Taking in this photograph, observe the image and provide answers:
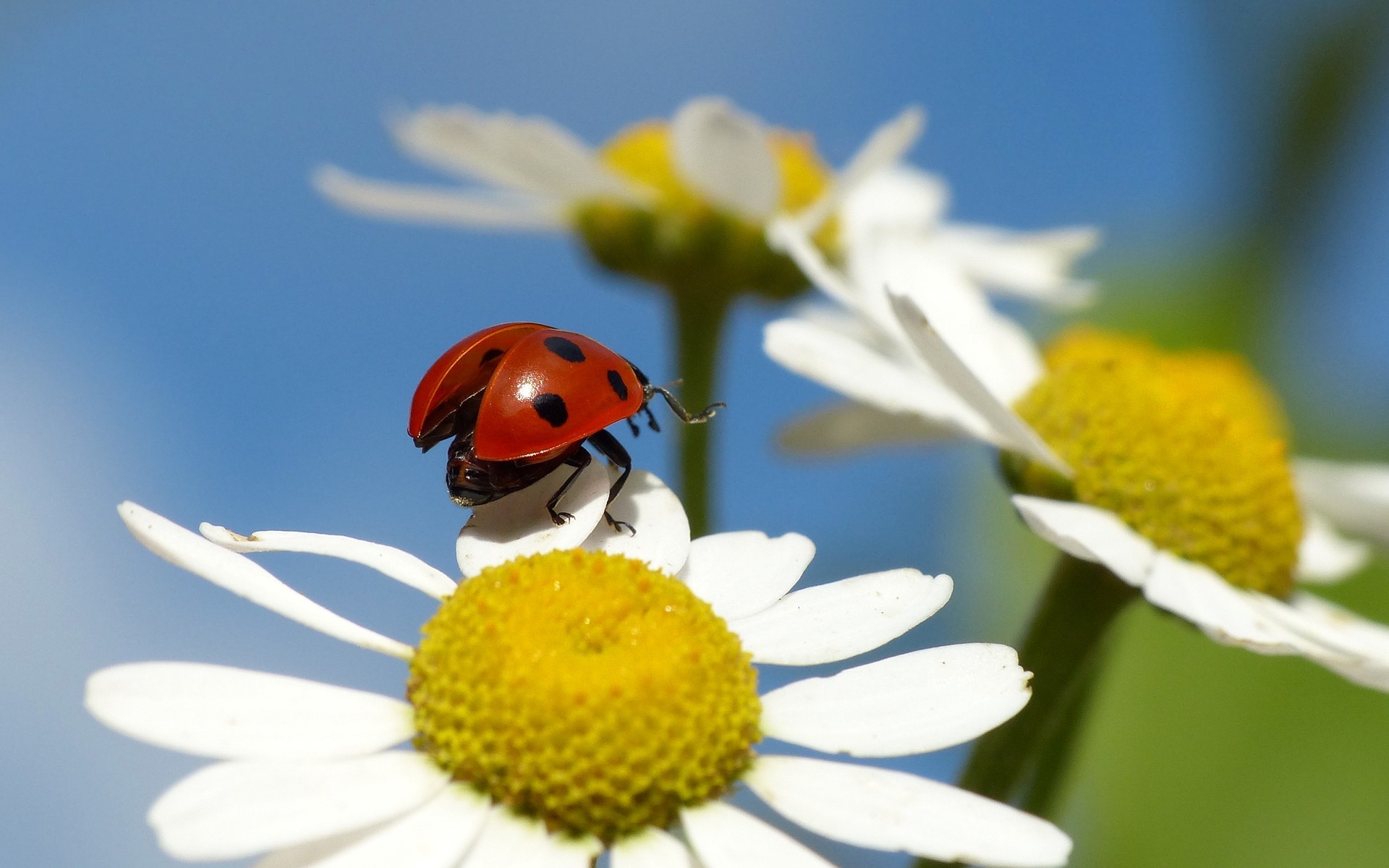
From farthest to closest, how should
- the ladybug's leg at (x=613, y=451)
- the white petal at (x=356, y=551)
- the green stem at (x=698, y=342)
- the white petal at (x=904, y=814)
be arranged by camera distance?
the green stem at (x=698, y=342) < the ladybug's leg at (x=613, y=451) < the white petal at (x=356, y=551) < the white petal at (x=904, y=814)

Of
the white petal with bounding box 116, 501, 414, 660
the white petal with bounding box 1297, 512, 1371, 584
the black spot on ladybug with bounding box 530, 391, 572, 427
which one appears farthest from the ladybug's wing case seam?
the white petal with bounding box 1297, 512, 1371, 584

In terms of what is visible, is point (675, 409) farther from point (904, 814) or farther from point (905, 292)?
point (904, 814)

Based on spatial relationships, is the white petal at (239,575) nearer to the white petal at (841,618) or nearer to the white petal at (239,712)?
the white petal at (239,712)

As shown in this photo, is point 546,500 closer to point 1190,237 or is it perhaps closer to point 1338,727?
point 1338,727

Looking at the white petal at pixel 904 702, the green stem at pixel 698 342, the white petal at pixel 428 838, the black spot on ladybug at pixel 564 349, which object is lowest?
the white petal at pixel 428 838

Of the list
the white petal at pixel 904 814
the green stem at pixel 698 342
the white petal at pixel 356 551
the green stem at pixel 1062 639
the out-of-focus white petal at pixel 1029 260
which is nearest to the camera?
the white petal at pixel 904 814

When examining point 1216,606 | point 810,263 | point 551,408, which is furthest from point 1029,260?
point 551,408

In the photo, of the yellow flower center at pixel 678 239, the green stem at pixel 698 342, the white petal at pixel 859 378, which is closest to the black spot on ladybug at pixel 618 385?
the white petal at pixel 859 378

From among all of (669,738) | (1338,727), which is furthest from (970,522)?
(669,738)
